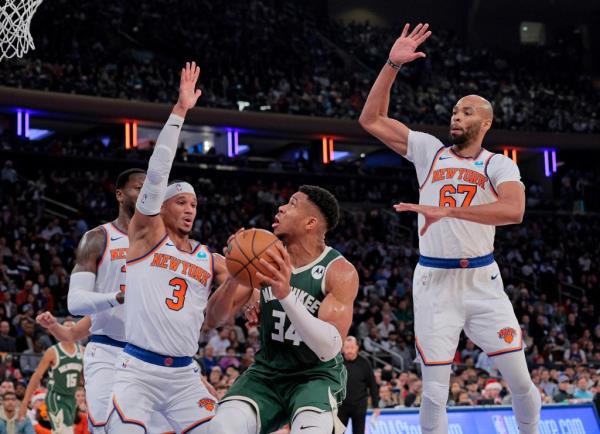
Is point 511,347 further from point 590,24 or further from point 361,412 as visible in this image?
point 590,24

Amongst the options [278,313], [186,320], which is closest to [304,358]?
[278,313]

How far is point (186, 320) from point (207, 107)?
1017 inches

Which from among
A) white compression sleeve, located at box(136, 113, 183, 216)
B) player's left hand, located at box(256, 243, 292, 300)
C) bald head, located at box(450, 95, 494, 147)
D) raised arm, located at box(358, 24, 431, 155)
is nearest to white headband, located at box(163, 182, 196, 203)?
white compression sleeve, located at box(136, 113, 183, 216)

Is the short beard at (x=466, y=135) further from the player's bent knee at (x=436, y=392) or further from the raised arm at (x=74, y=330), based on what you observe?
the raised arm at (x=74, y=330)

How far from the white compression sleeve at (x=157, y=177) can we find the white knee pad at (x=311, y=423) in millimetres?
1708

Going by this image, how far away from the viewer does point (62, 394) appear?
485 inches

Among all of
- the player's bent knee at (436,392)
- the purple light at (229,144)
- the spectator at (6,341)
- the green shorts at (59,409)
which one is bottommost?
the green shorts at (59,409)

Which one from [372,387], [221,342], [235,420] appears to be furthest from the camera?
[221,342]

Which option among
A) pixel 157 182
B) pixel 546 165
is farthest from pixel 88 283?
pixel 546 165

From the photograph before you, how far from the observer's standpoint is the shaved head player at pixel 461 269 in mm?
7039

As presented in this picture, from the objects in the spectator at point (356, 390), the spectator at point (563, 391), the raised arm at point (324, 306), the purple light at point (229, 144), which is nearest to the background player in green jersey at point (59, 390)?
the spectator at point (356, 390)

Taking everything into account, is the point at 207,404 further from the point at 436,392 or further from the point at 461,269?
the point at 461,269

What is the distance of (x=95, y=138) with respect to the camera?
33750 mm

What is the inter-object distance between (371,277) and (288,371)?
21071 millimetres
